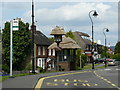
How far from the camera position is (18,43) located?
55.9 meters

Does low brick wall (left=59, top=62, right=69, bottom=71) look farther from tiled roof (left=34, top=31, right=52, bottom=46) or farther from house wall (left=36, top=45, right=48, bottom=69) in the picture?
tiled roof (left=34, top=31, right=52, bottom=46)

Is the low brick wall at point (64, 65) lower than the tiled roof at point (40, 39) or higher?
lower

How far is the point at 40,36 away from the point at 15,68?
12.7 metres

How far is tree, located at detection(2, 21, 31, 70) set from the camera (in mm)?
55688

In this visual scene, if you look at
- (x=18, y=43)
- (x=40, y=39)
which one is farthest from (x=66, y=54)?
(x=40, y=39)

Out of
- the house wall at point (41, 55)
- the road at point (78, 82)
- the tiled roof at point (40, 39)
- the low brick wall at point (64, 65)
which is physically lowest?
the low brick wall at point (64, 65)

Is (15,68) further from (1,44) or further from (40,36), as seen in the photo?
(40,36)

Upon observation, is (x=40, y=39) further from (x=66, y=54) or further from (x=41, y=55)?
(x=66, y=54)

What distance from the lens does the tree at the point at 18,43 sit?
5569 centimetres

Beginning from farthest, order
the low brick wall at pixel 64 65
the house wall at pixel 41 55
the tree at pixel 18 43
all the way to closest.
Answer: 1. the house wall at pixel 41 55
2. the low brick wall at pixel 64 65
3. the tree at pixel 18 43

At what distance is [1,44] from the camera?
56.5 m

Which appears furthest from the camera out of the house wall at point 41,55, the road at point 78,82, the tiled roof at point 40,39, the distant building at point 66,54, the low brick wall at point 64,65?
the tiled roof at point 40,39

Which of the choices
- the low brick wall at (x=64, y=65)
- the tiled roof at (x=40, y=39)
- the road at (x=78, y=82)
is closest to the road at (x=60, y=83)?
the road at (x=78, y=82)

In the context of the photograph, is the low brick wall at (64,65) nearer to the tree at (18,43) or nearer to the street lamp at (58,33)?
the street lamp at (58,33)
